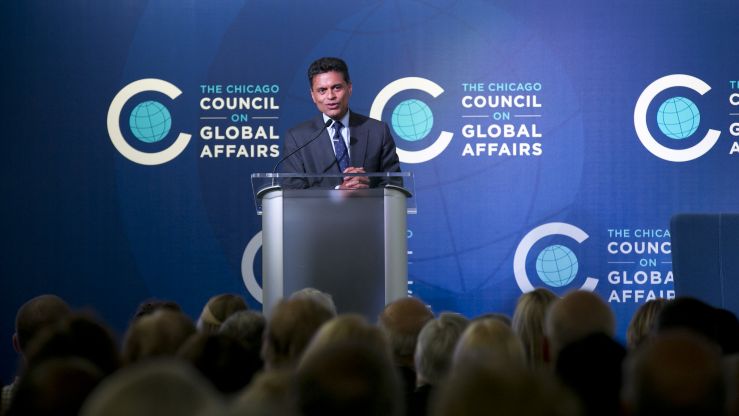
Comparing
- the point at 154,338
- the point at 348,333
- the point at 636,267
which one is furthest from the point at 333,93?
the point at 348,333

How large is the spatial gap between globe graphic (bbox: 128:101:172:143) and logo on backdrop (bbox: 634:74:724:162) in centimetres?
363

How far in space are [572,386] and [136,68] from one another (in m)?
5.87

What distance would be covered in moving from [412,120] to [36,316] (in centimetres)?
414

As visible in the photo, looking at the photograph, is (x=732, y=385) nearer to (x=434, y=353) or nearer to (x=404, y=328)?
(x=434, y=353)

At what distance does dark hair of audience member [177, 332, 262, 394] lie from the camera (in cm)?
249

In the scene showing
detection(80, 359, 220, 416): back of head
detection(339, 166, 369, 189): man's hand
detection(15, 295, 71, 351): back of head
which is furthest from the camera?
detection(339, 166, 369, 189): man's hand

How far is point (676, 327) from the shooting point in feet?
10.6

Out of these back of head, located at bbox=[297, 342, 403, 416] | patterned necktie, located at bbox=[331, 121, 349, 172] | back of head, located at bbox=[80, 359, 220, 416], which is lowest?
back of head, located at bbox=[297, 342, 403, 416]

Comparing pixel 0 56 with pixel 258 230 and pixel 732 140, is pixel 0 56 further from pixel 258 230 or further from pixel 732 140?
Result: pixel 732 140

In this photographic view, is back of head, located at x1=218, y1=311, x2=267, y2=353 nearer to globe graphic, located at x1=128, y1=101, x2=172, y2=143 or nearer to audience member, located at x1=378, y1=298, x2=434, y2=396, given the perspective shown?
audience member, located at x1=378, y1=298, x2=434, y2=396

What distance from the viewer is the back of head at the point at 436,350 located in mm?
3182

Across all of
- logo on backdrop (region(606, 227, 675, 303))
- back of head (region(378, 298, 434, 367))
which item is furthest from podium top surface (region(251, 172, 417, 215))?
logo on backdrop (region(606, 227, 675, 303))

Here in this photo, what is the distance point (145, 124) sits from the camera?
303 inches

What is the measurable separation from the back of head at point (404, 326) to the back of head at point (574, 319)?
51 cm
